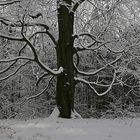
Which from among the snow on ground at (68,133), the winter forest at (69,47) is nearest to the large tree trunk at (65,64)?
the winter forest at (69,47)

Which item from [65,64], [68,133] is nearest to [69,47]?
[65,64]

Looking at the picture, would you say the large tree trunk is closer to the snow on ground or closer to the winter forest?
the winter forest

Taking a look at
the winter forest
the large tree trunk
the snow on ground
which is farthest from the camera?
the large tree trunk

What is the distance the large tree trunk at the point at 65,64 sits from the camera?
1329 centimetres

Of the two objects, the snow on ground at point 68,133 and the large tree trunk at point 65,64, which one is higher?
the large tree trunk at point 65,64

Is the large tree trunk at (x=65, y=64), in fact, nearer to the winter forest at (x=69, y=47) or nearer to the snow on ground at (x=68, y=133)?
the winter forest at (x=69, y=47)

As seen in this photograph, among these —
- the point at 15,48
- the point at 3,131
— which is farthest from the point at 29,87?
the point at 3,131

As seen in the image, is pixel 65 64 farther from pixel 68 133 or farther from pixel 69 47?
pixel 68 133

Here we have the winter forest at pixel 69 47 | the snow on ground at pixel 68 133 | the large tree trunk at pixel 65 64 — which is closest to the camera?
the snow on ground at pixel 68 133

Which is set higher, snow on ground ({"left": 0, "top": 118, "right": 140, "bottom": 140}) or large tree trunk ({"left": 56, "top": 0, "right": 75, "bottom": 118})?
large tree trunk ({"left": 56, "top": 0, "right": 75, "bottom": 118})

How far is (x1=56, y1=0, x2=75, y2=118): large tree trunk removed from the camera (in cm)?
1329

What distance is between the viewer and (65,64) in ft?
44.4

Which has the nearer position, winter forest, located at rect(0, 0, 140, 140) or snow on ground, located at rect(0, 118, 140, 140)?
snow on ground, located at rect(0, 118, 140, 140)

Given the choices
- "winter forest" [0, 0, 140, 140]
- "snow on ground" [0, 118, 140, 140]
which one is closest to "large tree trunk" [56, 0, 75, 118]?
"winter forest" [0, 0, 140, 140]
